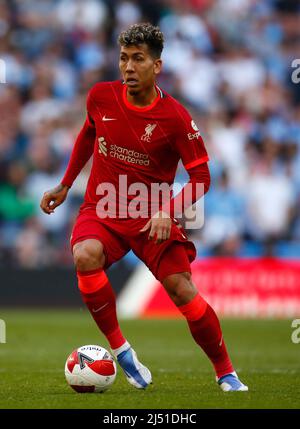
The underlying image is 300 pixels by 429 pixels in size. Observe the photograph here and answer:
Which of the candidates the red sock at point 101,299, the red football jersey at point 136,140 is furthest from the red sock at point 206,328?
the red football jersey at point 136,140

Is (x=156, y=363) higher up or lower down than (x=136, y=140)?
lower down

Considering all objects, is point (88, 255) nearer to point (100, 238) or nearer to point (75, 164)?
point (100, 238)

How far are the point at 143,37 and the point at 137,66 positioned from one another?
193mm

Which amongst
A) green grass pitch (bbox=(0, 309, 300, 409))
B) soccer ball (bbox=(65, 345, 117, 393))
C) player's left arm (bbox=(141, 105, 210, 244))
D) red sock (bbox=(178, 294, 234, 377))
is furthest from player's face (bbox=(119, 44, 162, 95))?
green grass pitch (bbox=(0, 309, 300, 409))

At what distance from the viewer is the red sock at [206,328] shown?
6957mm

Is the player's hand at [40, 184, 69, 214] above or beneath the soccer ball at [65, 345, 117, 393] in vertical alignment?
above

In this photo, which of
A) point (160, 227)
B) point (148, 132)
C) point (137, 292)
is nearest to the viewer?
point (160, 227)

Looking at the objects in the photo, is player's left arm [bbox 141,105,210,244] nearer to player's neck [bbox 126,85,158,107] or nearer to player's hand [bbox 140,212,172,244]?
player's hand [bbox 140,212,172,244]

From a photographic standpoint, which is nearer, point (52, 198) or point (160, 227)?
point (160, 227)

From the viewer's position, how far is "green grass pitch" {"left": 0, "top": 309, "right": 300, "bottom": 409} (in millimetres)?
6484

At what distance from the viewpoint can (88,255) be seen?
22.6 feet

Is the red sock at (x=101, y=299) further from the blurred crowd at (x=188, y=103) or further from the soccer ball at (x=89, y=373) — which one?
the blurred crowd at (x=188, y=103)

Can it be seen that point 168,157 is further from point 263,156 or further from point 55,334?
point 263,156

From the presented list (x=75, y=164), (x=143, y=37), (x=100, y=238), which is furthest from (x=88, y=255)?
(x=143, y=37)
